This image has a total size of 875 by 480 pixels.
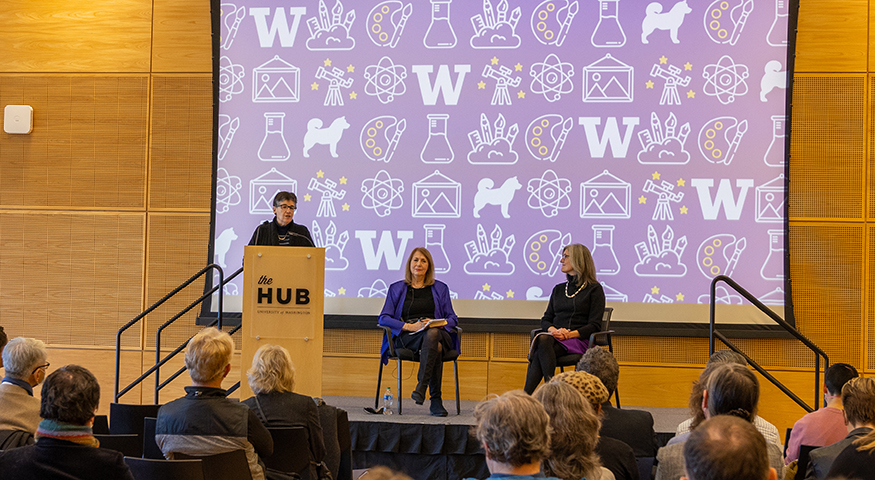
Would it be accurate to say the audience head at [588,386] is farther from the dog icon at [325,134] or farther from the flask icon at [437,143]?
the dog icon at [325,134]

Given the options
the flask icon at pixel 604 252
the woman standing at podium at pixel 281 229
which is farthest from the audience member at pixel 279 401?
the flask icon at pixel 604 252

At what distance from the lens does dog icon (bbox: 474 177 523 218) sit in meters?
5.28

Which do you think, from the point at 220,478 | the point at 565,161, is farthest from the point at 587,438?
the point at 565,161

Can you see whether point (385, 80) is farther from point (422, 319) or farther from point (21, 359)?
point (21, 359)

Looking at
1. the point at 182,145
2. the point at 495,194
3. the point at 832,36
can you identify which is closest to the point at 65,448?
the point at 495,194

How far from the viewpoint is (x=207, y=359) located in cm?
242

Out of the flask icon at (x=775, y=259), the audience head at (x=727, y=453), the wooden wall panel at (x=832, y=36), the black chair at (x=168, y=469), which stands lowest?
the black chair at (x=168, y=469)

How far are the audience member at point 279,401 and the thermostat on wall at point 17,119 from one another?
4214 mm

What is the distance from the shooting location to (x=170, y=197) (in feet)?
18.6

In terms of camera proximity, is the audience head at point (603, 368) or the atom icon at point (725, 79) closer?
the audience head at point (603, 368)

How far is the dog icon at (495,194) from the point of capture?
208 inches

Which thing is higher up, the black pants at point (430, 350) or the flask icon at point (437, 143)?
the flask icon at point (437, 143)

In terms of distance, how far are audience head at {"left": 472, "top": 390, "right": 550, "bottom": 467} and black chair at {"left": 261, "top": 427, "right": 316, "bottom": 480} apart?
3.94 feet

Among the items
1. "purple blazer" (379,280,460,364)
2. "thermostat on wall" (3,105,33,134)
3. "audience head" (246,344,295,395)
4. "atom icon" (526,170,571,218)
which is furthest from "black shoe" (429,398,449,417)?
"thermostat on wall" (3,105,33,134)
